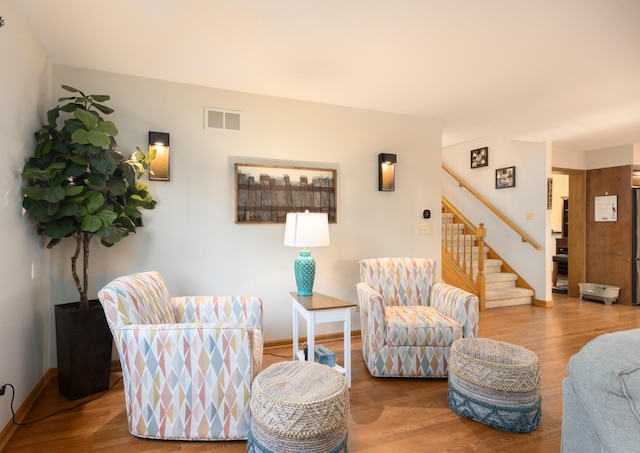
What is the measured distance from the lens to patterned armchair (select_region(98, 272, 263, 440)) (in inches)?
73.4

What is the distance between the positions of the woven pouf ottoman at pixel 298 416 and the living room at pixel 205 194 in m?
1.42

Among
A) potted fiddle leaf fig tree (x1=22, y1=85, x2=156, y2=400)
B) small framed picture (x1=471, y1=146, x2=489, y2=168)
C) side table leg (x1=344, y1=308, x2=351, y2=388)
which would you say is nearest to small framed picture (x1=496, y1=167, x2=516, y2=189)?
small framed picture (x1=471, y1=146, x2=489, y2=168)

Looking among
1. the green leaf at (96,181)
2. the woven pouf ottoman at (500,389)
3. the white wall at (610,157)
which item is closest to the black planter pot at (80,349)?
the green leaf at (96,181)

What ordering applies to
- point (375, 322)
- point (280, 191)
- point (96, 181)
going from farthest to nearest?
point (280, 191), point (375, 322), point (96, 181)

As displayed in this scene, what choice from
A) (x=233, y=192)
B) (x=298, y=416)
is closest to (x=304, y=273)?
(x=233, y=192)

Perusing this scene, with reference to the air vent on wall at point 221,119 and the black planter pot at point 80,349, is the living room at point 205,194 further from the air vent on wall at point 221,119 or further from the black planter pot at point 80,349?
the black planter pot at point 80,349

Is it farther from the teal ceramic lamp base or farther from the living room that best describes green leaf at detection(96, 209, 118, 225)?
the teal ceramic lamp base

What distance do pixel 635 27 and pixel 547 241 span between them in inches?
143

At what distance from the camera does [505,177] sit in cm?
569

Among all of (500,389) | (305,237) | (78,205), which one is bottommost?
(500,389)

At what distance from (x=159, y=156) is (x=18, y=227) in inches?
43.9

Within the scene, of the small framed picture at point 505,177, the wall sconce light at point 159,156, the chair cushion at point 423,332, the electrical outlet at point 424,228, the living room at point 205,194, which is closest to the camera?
the living room at point 205,194

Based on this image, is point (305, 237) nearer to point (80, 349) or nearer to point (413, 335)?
point (413, 335)

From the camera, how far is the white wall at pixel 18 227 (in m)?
1.94
